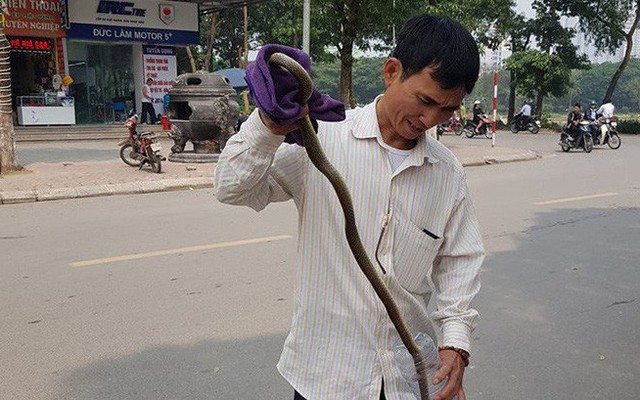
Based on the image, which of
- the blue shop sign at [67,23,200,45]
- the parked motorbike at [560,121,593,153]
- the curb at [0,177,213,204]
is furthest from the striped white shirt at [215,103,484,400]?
the blue shop sign at [67,23,200,45]

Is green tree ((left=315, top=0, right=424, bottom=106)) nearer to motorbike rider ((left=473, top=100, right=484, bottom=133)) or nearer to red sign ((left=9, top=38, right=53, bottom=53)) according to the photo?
motorbike rider ((left=473, top=100, right=484, bottom=133))

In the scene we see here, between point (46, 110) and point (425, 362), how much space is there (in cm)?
1714

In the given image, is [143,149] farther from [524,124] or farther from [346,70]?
[524,124]

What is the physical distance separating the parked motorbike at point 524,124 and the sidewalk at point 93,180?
52.4 feet

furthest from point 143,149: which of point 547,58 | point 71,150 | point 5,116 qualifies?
point 547,58

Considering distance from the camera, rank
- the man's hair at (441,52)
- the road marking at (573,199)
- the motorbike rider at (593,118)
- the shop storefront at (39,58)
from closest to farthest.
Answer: the man's hair at (441,52) < the road marking at (573,199) < the motorbike rider at (593,118) < the shop storefront at (39,58)

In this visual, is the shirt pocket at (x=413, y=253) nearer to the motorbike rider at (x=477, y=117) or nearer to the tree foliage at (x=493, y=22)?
the motorbike rider at (x=477, y=117)

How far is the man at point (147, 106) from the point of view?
18.7m

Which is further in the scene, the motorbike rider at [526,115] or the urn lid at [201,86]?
the motorbike rider at [526,115]

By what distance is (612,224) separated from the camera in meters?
6.44

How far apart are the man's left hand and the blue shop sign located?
710 inches

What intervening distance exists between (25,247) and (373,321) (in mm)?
4514

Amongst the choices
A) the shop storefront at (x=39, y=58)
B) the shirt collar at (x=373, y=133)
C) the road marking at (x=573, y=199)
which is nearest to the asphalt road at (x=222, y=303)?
the road marking at (x=573, y=199)

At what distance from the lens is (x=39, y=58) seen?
17.8m
